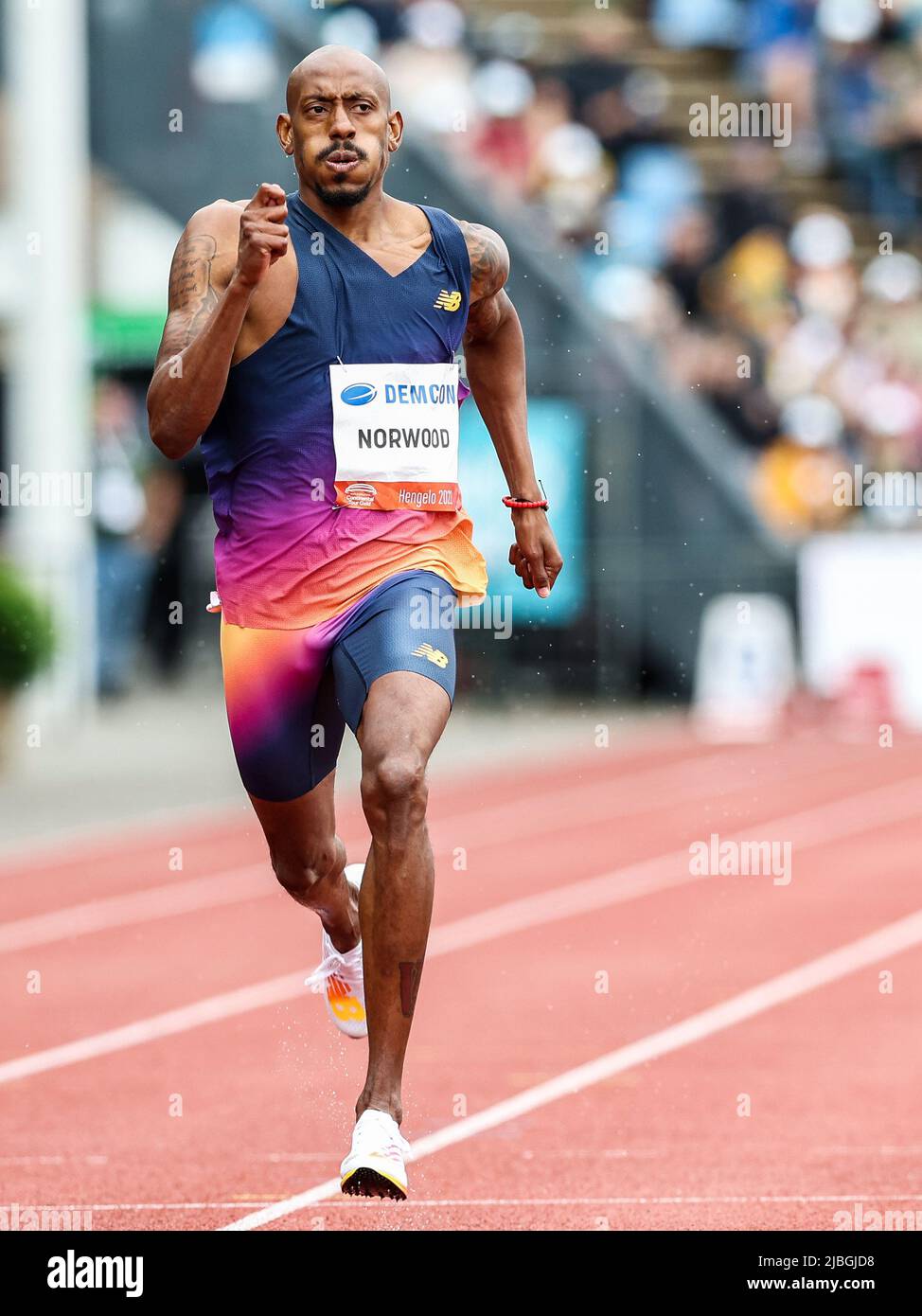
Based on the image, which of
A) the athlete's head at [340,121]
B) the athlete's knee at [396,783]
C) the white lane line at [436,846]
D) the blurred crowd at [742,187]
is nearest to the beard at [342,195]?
the athlete's head at [340,121]

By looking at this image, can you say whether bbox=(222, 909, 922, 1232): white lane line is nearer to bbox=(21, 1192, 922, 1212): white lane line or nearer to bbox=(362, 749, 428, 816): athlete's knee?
bbox=(21, 1192, 922, 1212): white lane line

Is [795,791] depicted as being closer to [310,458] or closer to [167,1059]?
→ [167,1059]

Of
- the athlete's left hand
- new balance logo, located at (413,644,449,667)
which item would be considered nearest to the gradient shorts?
new balance logo, located at (413,644,449,667)

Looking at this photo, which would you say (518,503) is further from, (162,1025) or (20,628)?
(20,628)

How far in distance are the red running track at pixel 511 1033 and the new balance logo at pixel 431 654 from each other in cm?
119

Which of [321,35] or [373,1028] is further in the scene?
[321,35]

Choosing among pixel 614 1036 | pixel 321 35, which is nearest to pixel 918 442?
pixel 321 35

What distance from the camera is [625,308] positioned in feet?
64.3

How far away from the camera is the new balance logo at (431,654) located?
5250 mm

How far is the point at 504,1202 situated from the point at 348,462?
5.53 ft

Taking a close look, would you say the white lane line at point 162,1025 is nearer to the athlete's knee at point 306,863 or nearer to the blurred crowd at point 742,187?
the athlete's knee at point 306,863

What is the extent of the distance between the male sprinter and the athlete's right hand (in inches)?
3.4
